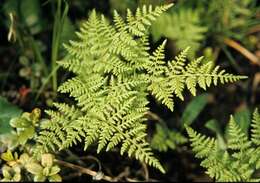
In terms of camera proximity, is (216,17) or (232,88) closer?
(216,17)

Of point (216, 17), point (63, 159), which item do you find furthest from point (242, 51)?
point (63, 159)

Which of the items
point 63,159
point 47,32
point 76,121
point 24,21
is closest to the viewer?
point 76,121

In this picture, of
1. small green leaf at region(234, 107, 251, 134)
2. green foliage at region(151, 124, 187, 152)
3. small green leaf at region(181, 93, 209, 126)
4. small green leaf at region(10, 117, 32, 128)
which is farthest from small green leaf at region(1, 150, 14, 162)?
small green leaf at region(234, 107, 251, 134)

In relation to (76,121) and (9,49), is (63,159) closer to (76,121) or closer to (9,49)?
(76,121)

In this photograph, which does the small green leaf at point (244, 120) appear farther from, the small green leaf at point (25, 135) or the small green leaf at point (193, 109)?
the small green leaf at point (25, 135)

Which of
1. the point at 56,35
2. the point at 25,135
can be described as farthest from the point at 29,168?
the point at 56,35

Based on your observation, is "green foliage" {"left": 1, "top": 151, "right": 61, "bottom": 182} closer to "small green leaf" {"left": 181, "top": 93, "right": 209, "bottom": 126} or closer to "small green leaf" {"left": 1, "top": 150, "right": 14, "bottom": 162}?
"small green leaf" {"left": 1, "top": 150, "right": 14, "bottom": 162}

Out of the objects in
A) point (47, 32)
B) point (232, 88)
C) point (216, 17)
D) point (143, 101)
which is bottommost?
point (143, 101)
